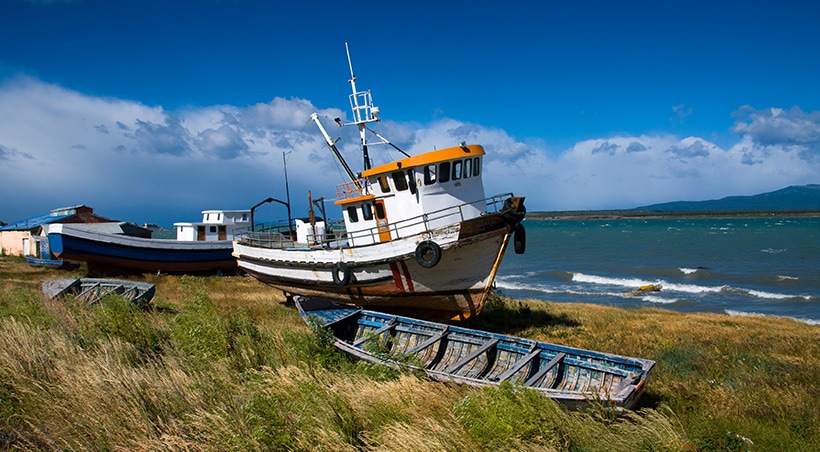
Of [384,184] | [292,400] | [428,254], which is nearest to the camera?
[292,400]

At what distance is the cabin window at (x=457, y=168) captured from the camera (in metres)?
14.1

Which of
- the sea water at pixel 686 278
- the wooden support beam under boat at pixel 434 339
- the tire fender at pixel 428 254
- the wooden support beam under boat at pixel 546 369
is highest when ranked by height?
the tire fender at pixel 428 254

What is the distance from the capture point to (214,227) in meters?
28.6

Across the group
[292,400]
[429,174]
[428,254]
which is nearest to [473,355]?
[292,400]

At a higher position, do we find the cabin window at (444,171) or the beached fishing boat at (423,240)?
the cabin window at (444,171)

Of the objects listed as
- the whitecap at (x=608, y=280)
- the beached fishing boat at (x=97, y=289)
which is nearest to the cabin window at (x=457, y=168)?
the beached fishing boat at (x=97, y=289)

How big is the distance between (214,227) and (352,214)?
52.9 feet

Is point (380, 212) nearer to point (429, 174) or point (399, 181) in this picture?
Result: point (399, 181)

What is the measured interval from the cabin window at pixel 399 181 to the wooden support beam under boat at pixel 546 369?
7.48 m

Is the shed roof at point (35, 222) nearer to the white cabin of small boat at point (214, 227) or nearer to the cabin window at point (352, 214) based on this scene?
the white cabin of small boat at point (214, 227)

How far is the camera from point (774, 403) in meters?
7.73

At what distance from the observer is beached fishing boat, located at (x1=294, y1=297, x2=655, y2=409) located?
6.82 m

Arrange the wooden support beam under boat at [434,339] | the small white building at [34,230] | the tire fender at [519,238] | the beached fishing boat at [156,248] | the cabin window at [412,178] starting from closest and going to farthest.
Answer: the wooden support beam under boat at [434,339]
the tire fender at [519,238]
the cabin window at [412,178]
the beached fishing boat at [156,248]
the small white building at [34,230]

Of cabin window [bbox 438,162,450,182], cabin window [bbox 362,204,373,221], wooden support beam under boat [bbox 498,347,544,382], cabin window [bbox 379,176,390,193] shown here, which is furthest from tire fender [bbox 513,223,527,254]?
wooden support beam under boat [bbox 498,347,544,382]
